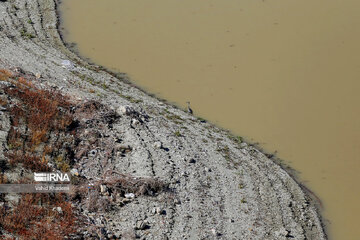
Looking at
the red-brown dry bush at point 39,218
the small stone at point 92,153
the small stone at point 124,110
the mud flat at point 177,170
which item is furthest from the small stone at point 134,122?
the red-brown dry bush at point 39,218

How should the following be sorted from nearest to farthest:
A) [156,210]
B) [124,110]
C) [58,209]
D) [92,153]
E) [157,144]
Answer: [58,209]
[156,210]
[92,153]
[157,144]
[124,110]

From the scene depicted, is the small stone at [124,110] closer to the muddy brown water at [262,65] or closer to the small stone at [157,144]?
the small stone at [157,144]

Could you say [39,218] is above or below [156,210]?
below

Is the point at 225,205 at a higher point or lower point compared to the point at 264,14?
lower

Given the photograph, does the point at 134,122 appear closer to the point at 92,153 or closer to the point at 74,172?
the point at 92,153

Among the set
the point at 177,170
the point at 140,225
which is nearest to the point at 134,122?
the point at 177,170

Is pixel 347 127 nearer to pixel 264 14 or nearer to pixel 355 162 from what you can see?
pixel 355 162

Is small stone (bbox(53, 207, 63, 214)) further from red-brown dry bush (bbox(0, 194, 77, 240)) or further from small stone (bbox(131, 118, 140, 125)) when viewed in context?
small stone (bbox(131, 118, 140, 125))

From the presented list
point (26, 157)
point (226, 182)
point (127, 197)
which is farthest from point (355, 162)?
point (26, 157)
